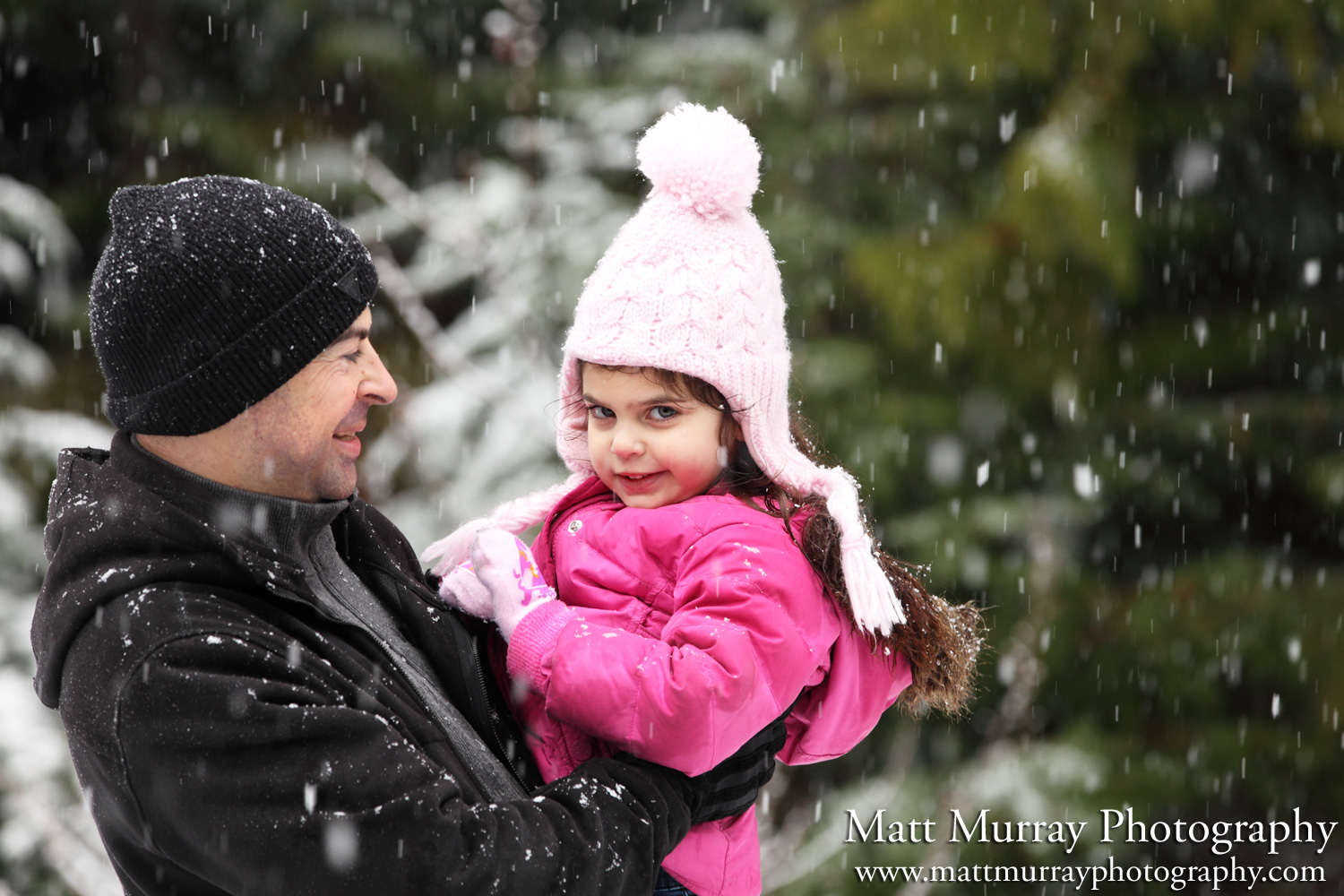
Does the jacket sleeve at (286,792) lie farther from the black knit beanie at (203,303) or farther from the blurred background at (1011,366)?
the blurred background at (1011,366)

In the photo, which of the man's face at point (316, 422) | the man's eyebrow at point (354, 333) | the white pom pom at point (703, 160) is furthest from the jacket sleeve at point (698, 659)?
the white pom pom at point (703, 160)

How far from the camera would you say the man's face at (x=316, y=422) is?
72.1 inches

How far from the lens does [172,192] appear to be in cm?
179

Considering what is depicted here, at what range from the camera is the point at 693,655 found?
6.06 feet

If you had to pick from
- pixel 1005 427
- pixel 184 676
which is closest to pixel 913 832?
pixel 1005 427

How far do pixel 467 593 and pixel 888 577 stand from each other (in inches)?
33.7

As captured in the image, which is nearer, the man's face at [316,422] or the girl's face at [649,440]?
the man's face at [316,422]

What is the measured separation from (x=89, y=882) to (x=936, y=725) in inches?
192

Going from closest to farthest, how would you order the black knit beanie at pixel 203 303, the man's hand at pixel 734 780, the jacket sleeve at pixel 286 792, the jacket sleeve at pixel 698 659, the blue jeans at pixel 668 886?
the jacket sleeve at pixel 286 792 → the black knit beanie at pixel 203 303 → the jacket sleeve at pixel 698 659 → the man's hand at pixel 734 780 → the blue jeans at pixel 668 886

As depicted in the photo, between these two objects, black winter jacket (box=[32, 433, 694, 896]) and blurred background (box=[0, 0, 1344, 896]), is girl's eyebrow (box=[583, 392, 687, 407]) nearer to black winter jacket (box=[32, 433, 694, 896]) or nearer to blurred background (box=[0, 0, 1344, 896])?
black winter jacket (box=[32, 433, 694, 896])

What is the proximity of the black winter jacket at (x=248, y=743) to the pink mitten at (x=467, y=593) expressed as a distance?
0.31 metres

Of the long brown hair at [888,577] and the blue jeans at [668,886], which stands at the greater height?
the long brown hair at [888,577]

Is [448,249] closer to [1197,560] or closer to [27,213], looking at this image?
[27,213]

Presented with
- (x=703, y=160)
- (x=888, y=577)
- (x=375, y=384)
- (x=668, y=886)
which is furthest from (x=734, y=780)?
(x=703, y=160)
